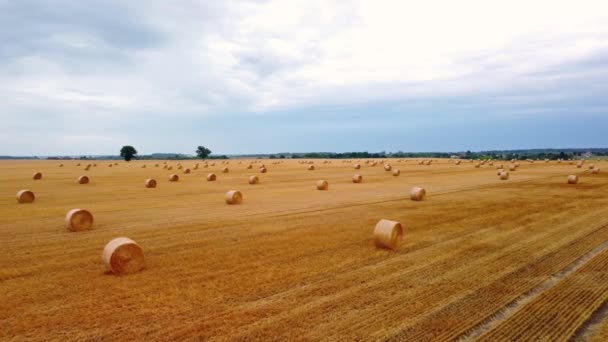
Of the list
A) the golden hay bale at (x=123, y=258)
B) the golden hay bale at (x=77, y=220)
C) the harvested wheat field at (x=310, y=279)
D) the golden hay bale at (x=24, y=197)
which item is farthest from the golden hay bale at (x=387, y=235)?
the golden hay bale at (x=24, y=197)

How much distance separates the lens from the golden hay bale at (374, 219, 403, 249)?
1053 cm

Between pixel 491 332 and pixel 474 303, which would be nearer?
pixel 491 332

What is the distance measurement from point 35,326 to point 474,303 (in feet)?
23.4

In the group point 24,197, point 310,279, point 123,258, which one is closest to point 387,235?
point 310,279

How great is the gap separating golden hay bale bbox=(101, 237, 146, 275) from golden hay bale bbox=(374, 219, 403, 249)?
580 cm

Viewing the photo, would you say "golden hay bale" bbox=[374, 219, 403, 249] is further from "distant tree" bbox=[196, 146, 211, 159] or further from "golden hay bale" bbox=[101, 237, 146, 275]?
"distant tree" bbox=[196, 146, 211, 159]

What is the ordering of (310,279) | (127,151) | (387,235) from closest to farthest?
(310,279) < (387,235) < (127,151)

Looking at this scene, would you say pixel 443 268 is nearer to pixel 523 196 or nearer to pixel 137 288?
pixel 137 288

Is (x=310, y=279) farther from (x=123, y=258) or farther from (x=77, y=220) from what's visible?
(x=77, y=220)

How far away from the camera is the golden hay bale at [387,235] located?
1053 cm

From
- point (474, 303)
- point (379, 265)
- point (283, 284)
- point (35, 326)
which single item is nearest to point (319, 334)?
point (283, 284)

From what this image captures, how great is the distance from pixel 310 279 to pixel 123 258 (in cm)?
403

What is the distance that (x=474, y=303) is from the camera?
23.4ft

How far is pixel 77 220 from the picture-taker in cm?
1309
